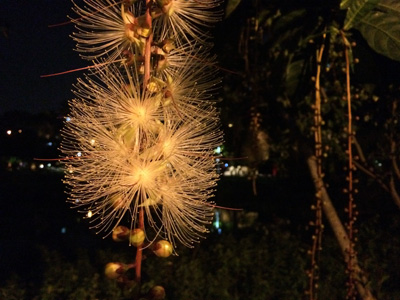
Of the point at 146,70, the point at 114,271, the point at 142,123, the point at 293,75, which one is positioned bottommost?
the point at 114,271

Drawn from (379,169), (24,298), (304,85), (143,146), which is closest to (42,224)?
(24,298)

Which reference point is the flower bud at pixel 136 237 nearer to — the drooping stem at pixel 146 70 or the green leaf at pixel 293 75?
the drooping stem at pixel 146 70

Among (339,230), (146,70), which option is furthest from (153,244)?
(339,230)

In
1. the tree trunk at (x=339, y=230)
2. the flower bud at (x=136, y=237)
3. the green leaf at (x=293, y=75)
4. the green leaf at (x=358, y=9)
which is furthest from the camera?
the tree trunk at (x=339, y=230)

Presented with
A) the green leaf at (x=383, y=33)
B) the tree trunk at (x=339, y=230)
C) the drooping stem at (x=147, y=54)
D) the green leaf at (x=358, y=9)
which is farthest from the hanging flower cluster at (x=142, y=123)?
the tree trunk at (x=339, y=230)

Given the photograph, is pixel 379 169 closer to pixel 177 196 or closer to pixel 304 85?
pixel 304 85

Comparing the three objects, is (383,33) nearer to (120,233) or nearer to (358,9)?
(358,9)
